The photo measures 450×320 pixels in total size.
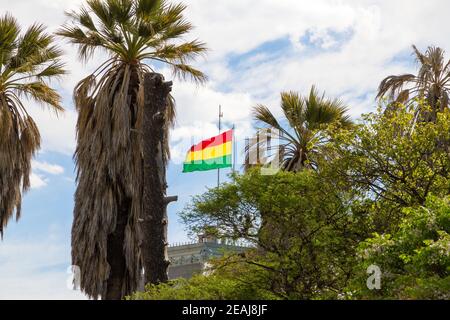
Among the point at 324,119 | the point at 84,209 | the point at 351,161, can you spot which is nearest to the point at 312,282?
the point at 351,161

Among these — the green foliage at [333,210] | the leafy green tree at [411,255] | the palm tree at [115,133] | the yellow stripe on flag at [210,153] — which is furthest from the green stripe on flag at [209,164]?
the leafy green tree at [411,255]

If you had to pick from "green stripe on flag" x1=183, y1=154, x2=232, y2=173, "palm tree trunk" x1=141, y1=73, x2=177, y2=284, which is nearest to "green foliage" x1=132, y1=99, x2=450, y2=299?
"palm tree trunk" x1=141, y1=73, x2=177, y2=284

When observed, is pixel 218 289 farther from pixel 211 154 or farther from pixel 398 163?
pixel 211 154

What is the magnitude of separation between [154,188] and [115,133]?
4003mm

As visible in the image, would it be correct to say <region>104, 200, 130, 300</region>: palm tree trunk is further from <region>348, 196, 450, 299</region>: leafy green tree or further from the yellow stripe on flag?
<region>348, 196, 450, 299</region>: leafy green tree

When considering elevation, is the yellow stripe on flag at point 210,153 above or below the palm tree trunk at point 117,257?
above

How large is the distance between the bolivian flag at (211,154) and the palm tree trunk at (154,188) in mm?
9807

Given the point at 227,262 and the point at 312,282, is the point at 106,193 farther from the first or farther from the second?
the point at 312,282

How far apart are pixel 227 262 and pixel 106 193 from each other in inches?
251

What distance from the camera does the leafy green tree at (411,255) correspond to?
1148 centimetres

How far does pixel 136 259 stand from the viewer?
20516mm

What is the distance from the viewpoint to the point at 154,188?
1747cm

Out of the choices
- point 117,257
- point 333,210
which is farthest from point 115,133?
point 333,210

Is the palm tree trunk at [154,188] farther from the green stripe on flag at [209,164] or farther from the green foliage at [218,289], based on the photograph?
the green stripe on flag at [209,164]
